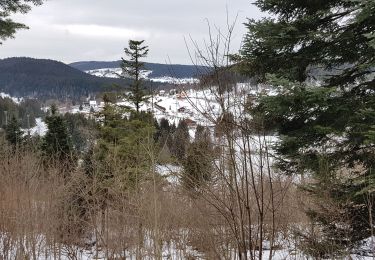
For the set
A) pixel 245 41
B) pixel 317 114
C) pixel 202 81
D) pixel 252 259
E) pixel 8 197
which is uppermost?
pixel 245 41

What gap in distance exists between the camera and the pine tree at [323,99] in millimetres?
6980

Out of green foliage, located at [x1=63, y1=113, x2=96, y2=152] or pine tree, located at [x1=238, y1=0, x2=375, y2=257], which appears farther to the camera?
green foliage, located at [x1=63, y1=113, x2=96, y2=152]

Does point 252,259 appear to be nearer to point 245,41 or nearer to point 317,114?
point 317,114

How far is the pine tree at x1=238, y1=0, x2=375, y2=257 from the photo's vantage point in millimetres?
6980

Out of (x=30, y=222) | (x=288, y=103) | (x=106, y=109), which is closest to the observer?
(x=288, y=103)

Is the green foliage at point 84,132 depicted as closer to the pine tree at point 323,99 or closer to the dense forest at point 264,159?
the dense forest at point 264,159

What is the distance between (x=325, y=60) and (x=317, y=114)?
116 cm

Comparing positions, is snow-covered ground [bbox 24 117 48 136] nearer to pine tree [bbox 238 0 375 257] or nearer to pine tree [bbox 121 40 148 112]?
pine tree [bbox 121 40 148 112]

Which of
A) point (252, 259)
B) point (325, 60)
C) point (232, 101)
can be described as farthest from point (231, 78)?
point (325, 60)

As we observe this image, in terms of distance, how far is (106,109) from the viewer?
63.3 ft

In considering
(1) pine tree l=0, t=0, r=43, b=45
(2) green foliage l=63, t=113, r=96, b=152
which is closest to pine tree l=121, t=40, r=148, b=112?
(2) green foliage l=63, t=113, r=96, b=152

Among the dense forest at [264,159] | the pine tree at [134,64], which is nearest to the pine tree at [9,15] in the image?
the dense forest at [264,159]

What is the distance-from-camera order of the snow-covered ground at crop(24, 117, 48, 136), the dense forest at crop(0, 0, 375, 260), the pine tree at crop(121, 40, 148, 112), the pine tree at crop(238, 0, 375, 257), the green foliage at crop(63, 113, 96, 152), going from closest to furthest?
the dense forest at crop(0, 0, 375, 260), the pine tree at crop(238, 0, 375, 257), the green foliage at crop(63, 113, 96, 152), the pine tree at crop(121, 40, 148, 112), the snow-covered ground at crop(24, 117, 48, 136)

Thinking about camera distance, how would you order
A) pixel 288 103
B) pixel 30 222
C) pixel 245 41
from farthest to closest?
1. pixel 30 222
2. pixel 245 41
3. pixel 288 103
